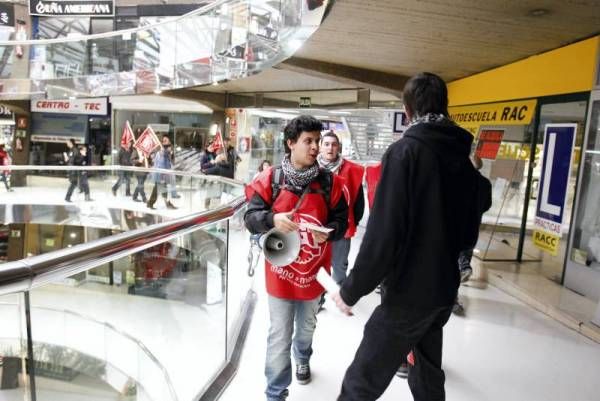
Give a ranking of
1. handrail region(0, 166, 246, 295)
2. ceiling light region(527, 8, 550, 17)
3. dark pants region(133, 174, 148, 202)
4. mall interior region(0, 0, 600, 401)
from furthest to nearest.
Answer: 1. dark pants region(133, 174, 148, 202)
2. ceiling light region(527, 8, 550, 17)
3. mall interior region(0, 0, 600, 401)
4. handrail region(0, 166, 246, 295)

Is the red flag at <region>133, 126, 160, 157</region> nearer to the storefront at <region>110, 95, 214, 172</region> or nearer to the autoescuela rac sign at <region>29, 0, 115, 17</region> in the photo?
the autoescuela rac sign at <region>29, 0, 115, 17</region>

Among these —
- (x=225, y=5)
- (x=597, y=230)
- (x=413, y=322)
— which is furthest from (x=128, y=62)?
(x=413, y=322)

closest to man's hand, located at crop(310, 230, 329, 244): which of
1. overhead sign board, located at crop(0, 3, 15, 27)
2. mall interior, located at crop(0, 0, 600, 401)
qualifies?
mall interior, located at crop(0, 0, 600, 401)

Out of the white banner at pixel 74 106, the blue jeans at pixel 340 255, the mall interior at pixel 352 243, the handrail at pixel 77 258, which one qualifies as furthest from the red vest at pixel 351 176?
the white banner at pixel 74 106

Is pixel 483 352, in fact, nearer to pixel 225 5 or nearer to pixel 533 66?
pixel 533 66

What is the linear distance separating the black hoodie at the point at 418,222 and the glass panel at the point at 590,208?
12.6ft

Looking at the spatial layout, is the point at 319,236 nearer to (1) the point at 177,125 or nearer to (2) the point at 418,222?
(2) the point at 418,222

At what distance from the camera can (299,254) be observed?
2139 mm

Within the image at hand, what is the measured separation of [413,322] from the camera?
1621 mm

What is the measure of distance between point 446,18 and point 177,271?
12.2 ft

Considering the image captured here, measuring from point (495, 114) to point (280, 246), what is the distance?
18.1ft

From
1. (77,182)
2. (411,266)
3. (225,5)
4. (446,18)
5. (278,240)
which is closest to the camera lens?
(411,266)

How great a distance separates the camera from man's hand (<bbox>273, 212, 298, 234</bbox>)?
1939 mm

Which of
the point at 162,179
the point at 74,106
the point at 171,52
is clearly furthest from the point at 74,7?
the point at 162,179
